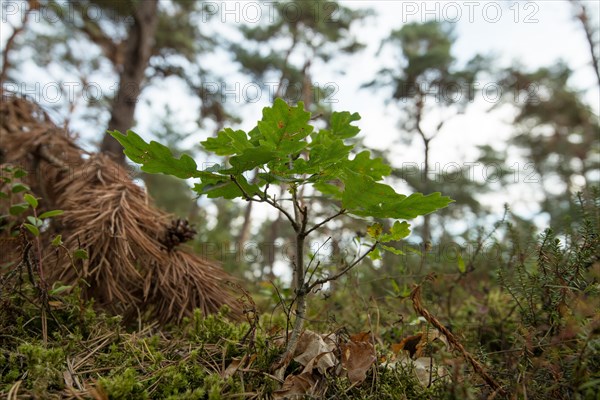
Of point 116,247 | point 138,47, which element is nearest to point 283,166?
point 116,247

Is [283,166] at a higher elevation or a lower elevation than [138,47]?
lower

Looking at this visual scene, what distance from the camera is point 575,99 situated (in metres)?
14.3

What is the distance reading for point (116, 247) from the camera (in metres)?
1.96

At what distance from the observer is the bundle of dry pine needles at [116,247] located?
1902 mm

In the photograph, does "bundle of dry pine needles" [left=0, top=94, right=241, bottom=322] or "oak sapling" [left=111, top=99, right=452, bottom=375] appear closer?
"oak sapling" [left=111, top=99, right=452, bottom=375]

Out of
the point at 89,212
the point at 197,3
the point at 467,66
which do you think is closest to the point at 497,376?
the point at 89,212

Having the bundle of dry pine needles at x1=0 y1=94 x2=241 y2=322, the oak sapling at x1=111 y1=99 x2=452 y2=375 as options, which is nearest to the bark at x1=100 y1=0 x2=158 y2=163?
the bundle of dry pine needles at x1=0 y1=94 x2=241 y2=322

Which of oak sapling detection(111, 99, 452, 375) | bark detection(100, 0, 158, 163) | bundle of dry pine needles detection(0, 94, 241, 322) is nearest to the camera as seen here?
oak sapling detection(111, 99, 452, 375)

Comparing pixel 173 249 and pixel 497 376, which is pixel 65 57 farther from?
pixel 497 376

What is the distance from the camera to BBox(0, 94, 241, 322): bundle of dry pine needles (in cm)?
190

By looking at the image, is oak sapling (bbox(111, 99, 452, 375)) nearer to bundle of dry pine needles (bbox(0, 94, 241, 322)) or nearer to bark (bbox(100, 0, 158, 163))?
bundle of dry pine needles (bbox(0, 94, 241, 322))

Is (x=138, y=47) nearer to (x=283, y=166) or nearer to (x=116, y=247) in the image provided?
(x=116, y=247)

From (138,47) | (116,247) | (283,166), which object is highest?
(138,47)

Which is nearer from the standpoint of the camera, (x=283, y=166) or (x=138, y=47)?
(x=283, y=166)
